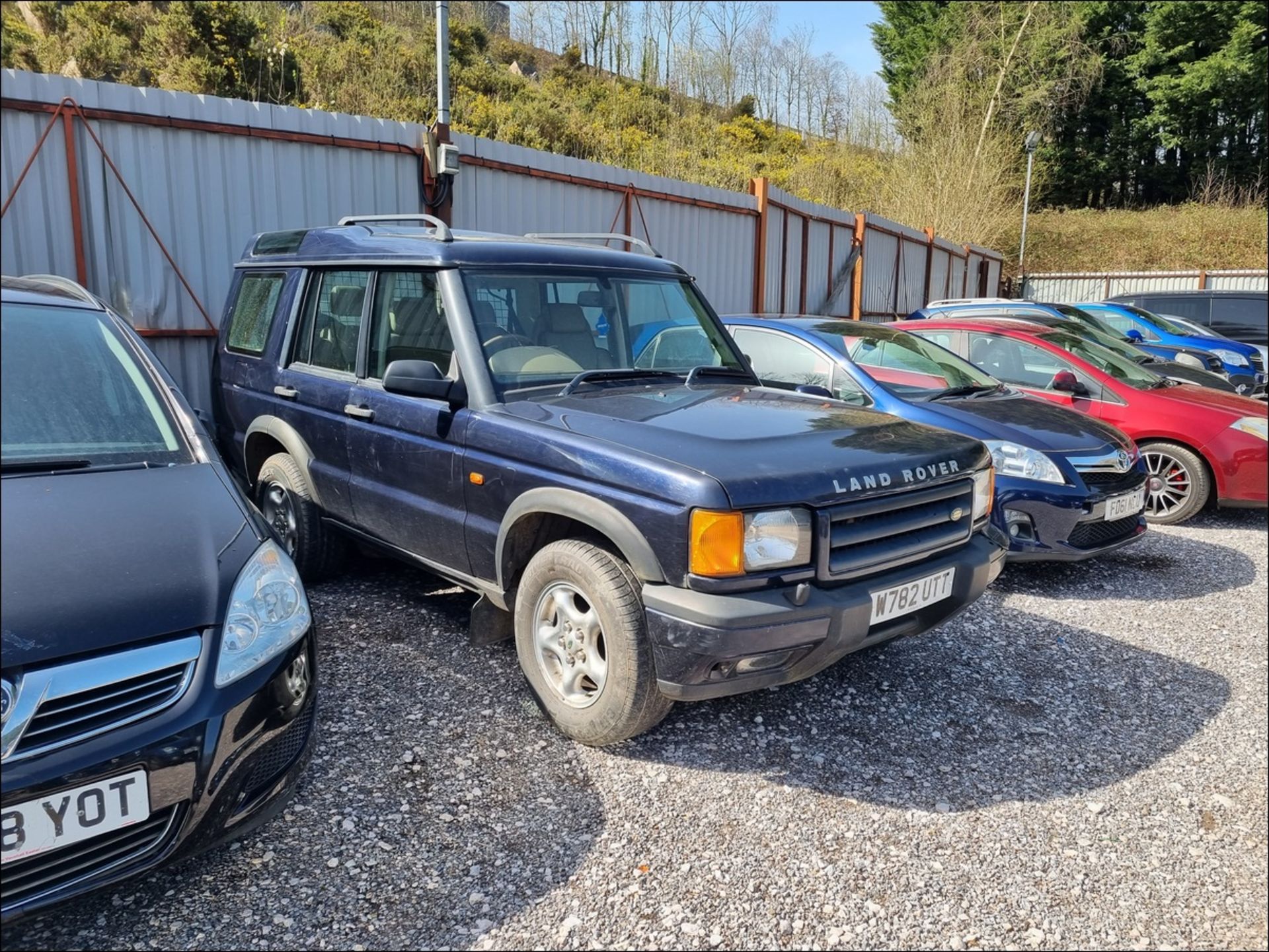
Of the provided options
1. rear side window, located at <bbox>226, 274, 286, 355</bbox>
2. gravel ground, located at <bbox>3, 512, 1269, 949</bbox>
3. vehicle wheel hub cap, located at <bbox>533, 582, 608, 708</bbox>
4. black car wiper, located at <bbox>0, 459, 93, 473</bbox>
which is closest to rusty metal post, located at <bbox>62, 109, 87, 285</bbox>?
rear side window, located at <bbox>226, 274, 286, 355</bbox>

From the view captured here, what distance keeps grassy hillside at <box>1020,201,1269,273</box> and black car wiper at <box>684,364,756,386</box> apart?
99.6ft

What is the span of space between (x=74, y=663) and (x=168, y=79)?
17.6m

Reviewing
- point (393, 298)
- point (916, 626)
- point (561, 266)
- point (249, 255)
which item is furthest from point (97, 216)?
point (916, 626)

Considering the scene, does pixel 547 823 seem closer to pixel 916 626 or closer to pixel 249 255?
pixel 916 626

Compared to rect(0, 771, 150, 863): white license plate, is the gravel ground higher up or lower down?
lower down

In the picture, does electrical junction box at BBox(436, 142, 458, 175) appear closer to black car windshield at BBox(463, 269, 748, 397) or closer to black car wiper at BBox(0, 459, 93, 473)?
black car windshield at BBox(463, 269, 748, 397)

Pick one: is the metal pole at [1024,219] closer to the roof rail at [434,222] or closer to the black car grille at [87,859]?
the roof rail at [434,222]

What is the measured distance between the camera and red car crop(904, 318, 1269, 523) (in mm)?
6742

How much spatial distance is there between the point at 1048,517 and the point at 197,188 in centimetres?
620

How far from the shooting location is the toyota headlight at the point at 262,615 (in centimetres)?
235

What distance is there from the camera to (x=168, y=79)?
53.3 feet

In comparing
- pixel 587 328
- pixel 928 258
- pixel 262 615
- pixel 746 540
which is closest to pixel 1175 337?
pixel 928 258

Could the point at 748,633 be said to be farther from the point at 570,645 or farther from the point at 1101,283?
the point at 1101,283

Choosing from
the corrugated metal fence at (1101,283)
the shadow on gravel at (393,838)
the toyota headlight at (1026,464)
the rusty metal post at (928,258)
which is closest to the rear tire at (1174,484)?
the toyota headlight at (1026,464)
